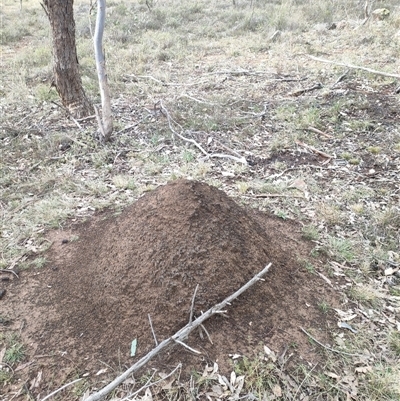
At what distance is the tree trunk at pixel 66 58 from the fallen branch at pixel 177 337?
4.04 metres

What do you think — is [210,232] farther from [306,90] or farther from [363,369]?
[306,90]

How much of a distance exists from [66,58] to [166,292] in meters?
4.05

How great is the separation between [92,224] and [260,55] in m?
6.53

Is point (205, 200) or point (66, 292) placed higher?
point (205, 200)

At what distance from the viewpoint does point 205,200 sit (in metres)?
2.50

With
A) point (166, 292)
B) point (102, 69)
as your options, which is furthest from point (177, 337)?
point (102, 69)

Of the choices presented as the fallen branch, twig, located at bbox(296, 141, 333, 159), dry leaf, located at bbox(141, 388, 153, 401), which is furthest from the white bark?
dry leaf, located at bbox(141, 388, 153, 401)

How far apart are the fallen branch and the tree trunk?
404cm

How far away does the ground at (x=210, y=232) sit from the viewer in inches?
79.9

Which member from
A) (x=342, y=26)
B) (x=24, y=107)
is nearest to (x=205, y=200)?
(x=24, y=107)

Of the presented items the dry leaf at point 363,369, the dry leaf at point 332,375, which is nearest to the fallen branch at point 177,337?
the dry leaf at point 332,375

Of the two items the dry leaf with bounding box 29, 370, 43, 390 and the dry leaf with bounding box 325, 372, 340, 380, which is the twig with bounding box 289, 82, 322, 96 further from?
the dry leaf with bounding box 29, 370, 43, 390

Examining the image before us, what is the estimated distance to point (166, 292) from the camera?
85.4 inches

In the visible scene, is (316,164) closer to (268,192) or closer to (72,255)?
(268,192)
